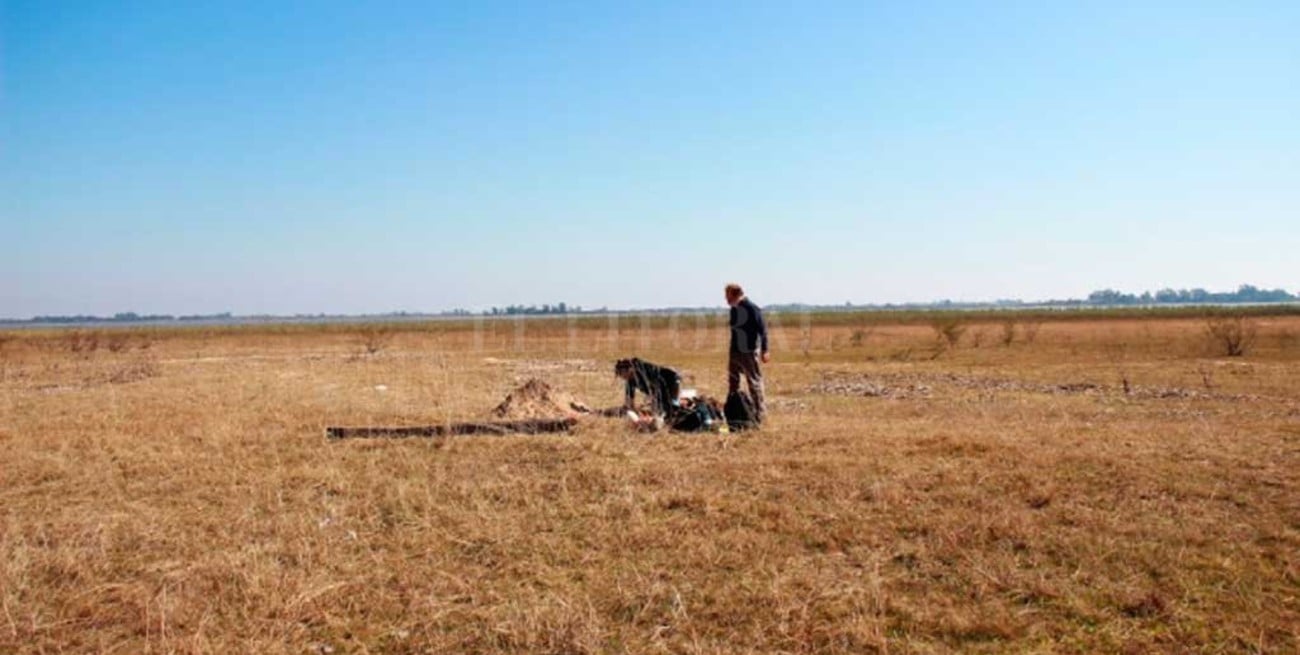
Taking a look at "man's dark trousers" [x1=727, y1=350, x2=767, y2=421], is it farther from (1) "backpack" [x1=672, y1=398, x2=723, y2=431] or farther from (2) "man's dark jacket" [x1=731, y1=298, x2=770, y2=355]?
(1) "backpack" [x1=672, y1=398, x2=723, y2=431]

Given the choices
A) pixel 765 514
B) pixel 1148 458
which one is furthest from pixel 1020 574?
pixel 1148 458

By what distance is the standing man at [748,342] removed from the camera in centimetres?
1089

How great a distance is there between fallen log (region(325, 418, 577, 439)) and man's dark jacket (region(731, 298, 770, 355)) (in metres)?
2.52

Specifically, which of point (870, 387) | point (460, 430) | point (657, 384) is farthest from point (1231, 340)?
point (460, 430)

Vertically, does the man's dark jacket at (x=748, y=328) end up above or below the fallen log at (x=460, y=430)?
above

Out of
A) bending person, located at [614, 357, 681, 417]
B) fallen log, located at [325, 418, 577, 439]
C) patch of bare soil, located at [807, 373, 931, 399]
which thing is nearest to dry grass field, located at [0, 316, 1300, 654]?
fallen log, located at [325, 418, 577, 439]

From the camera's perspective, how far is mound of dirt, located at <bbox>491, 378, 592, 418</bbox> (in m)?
12.1

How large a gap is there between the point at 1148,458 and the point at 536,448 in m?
6.54

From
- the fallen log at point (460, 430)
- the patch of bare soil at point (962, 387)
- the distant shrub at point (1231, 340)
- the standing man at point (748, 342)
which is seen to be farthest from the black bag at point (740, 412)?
the distant shrub at point (1231, 340)

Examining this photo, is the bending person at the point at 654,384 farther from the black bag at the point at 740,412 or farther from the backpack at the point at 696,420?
the black bag at the point at 740,412

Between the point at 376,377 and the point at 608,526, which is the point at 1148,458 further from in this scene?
the point at 376,377

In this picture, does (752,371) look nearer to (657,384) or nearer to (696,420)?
(696,420)

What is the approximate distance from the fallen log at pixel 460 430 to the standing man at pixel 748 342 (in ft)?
7.97

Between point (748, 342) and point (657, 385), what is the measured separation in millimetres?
1500
